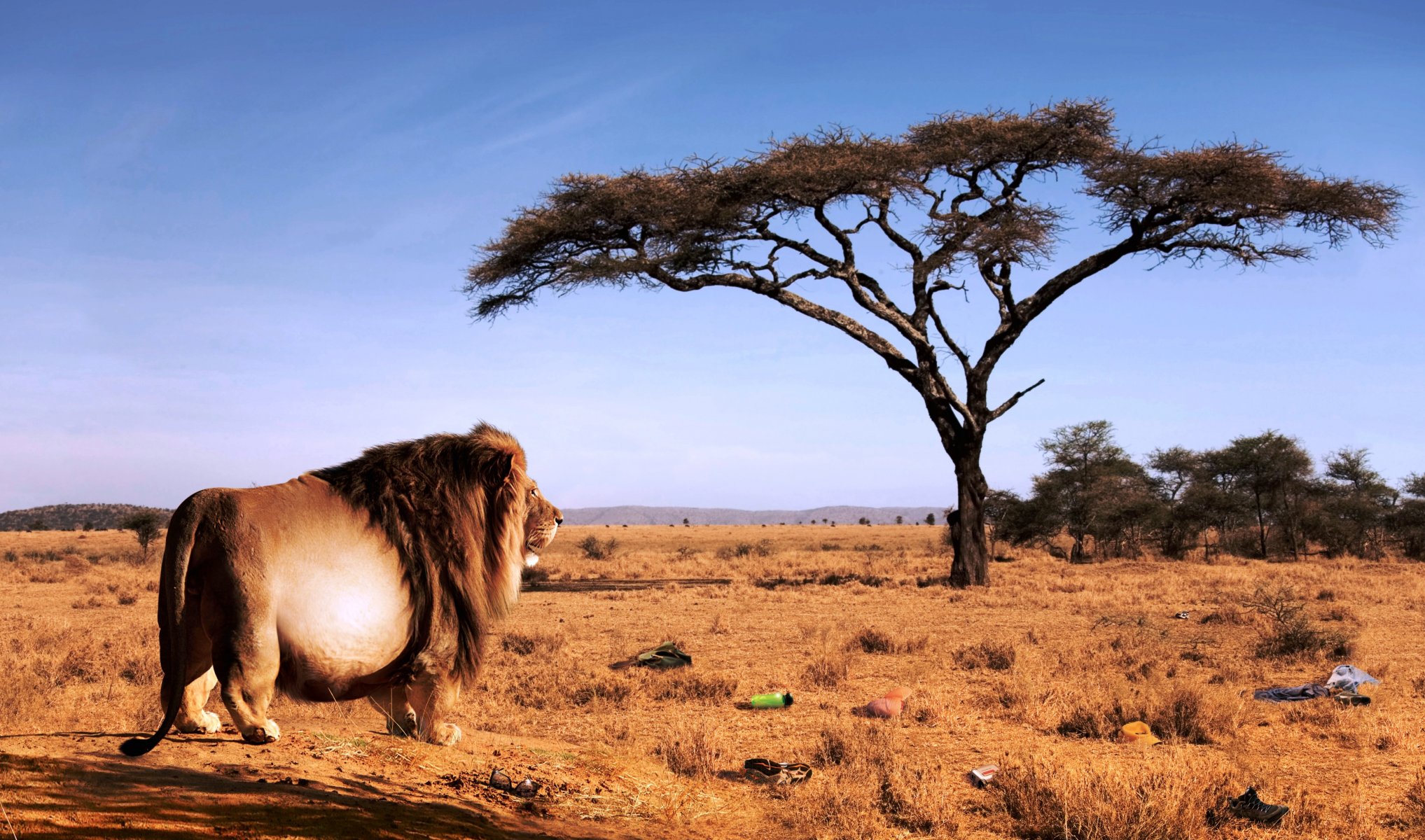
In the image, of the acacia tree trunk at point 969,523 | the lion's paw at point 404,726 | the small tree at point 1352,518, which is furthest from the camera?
the small tree at point 1352,518

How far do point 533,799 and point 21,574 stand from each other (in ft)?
91.0

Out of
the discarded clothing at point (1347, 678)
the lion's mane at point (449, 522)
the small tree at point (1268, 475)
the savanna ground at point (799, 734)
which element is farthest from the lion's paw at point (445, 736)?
the small tree at point (1268, 475)

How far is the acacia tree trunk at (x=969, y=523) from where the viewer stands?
2519cm

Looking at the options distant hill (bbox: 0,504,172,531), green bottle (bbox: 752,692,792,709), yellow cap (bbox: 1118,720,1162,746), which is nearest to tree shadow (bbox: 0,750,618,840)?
green bottle (bbox: 752,692,792,709)

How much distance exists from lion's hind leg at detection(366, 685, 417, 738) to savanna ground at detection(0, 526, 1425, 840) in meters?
0.13

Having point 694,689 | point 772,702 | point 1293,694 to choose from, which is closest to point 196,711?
point 772,702

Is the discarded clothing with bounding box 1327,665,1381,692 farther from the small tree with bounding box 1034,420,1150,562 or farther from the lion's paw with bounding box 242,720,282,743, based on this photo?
the small tree with bounding box 1034,420,1150,562

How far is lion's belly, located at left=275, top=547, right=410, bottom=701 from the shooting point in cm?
538

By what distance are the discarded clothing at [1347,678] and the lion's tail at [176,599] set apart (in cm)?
1092

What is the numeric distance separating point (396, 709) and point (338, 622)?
112 cm

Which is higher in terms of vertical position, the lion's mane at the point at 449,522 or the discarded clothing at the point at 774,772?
the lion's mane at the point at 449,522

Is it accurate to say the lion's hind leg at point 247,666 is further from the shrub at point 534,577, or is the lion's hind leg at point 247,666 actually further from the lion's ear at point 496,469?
the shrub at point 534,577

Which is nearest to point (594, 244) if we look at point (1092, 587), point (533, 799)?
point (1092, 587)

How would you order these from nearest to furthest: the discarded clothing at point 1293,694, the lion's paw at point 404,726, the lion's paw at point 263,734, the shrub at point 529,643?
the lion's paw at point 263,734
the lion's paw at point 404,726
the discarded clothing at point 1293,694
the shrub at point 529,643
